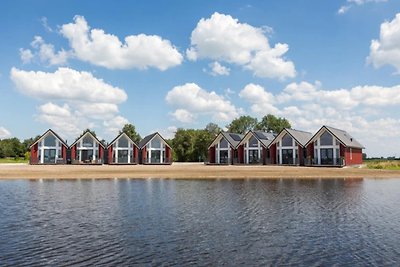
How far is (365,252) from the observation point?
11.9m

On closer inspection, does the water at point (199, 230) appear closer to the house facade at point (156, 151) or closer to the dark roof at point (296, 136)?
the dark roof at point (296, 136)

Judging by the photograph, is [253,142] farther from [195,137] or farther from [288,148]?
[195,137]

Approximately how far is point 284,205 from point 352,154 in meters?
50.1

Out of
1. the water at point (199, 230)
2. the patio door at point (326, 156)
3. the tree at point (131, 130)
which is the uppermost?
the tree at point (131, 130)

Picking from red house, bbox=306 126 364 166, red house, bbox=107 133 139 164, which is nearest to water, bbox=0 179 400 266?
red house, bbox=306 126 364 166

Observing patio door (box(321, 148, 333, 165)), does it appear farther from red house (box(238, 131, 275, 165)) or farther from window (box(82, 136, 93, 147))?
window (box(82, 136, 93, 147))

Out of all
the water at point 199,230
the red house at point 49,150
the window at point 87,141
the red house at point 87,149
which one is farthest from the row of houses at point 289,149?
the water at point 199,230

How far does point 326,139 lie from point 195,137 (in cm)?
3571

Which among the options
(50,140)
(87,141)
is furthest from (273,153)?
(50,140)

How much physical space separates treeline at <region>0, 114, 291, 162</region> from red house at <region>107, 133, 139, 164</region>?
509 inches

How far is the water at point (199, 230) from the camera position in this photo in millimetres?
11297

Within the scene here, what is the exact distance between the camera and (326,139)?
61.4m

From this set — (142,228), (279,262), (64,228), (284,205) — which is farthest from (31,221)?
(284,205)

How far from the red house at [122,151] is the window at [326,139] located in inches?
1315
